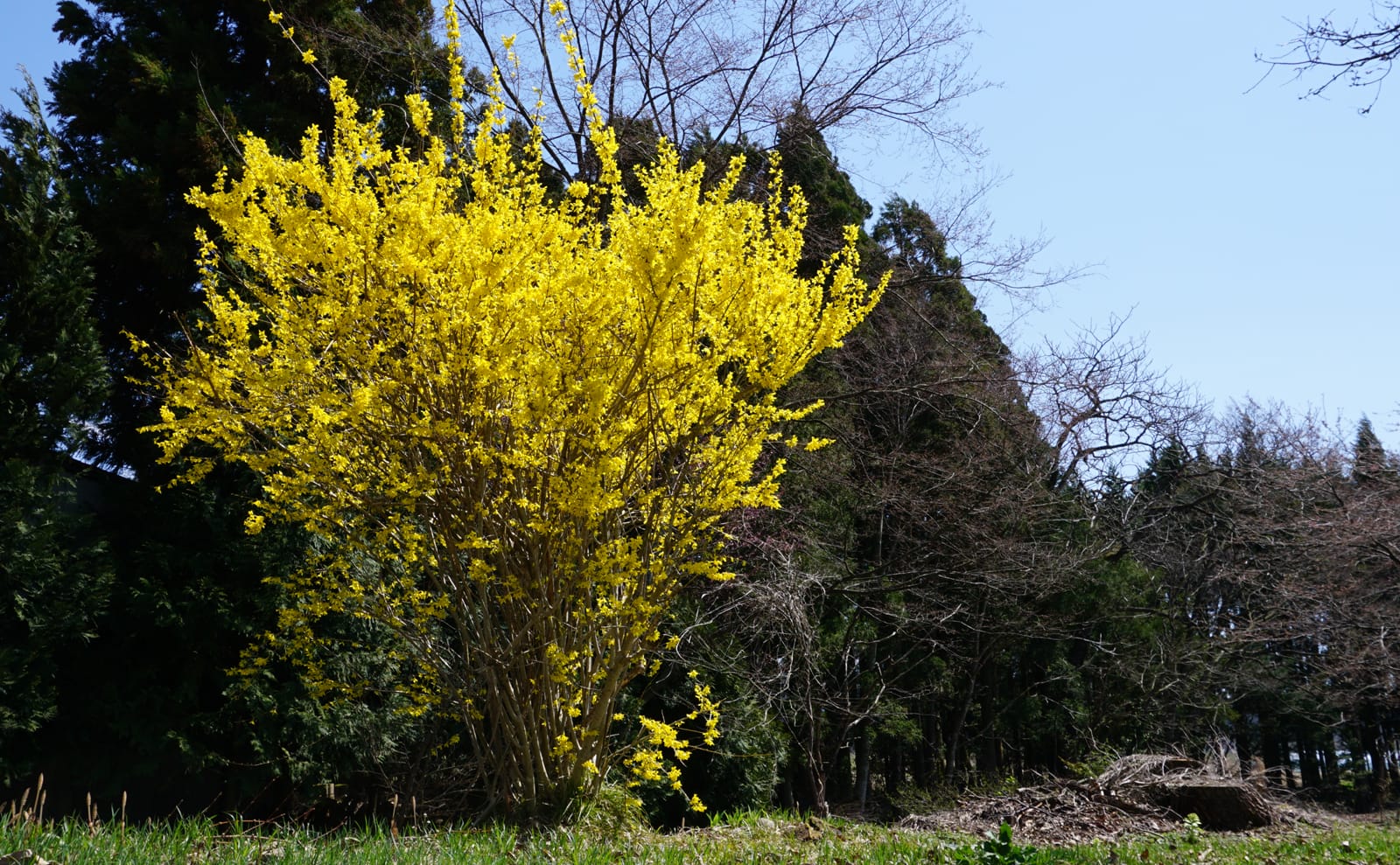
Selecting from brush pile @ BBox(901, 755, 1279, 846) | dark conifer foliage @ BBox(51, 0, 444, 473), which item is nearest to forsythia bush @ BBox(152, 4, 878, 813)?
dark conifer foliage @ BBox(51, 0, 444, 473)

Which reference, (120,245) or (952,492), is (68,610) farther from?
(952,492)

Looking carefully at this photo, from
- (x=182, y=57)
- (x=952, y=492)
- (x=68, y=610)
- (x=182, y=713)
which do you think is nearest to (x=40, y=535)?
(x=68, y=610)

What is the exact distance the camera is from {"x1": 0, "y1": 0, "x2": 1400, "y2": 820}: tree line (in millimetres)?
5883

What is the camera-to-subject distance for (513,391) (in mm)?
4637

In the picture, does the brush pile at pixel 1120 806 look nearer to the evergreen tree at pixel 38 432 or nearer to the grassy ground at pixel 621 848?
the grassy ground at pixel 621 848

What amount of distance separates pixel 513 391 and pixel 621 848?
2218 millimetres

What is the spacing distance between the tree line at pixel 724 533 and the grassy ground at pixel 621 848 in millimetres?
627

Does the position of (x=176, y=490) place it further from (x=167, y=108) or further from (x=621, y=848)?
(x=621, y=848)

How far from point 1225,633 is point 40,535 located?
1304cm

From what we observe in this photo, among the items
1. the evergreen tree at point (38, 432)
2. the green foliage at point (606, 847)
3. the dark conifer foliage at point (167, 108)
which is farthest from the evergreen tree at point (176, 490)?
the green foliage at point (606, 847)

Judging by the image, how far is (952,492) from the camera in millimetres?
9883

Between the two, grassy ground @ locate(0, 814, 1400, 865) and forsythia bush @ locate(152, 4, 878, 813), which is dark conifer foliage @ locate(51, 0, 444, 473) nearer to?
forsythia bush @ locate(152, 4, 878, 813)

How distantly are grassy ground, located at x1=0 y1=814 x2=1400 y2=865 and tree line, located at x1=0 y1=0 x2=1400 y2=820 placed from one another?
627 mm

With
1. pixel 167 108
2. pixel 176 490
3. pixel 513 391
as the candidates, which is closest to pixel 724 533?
pixel 513 391
